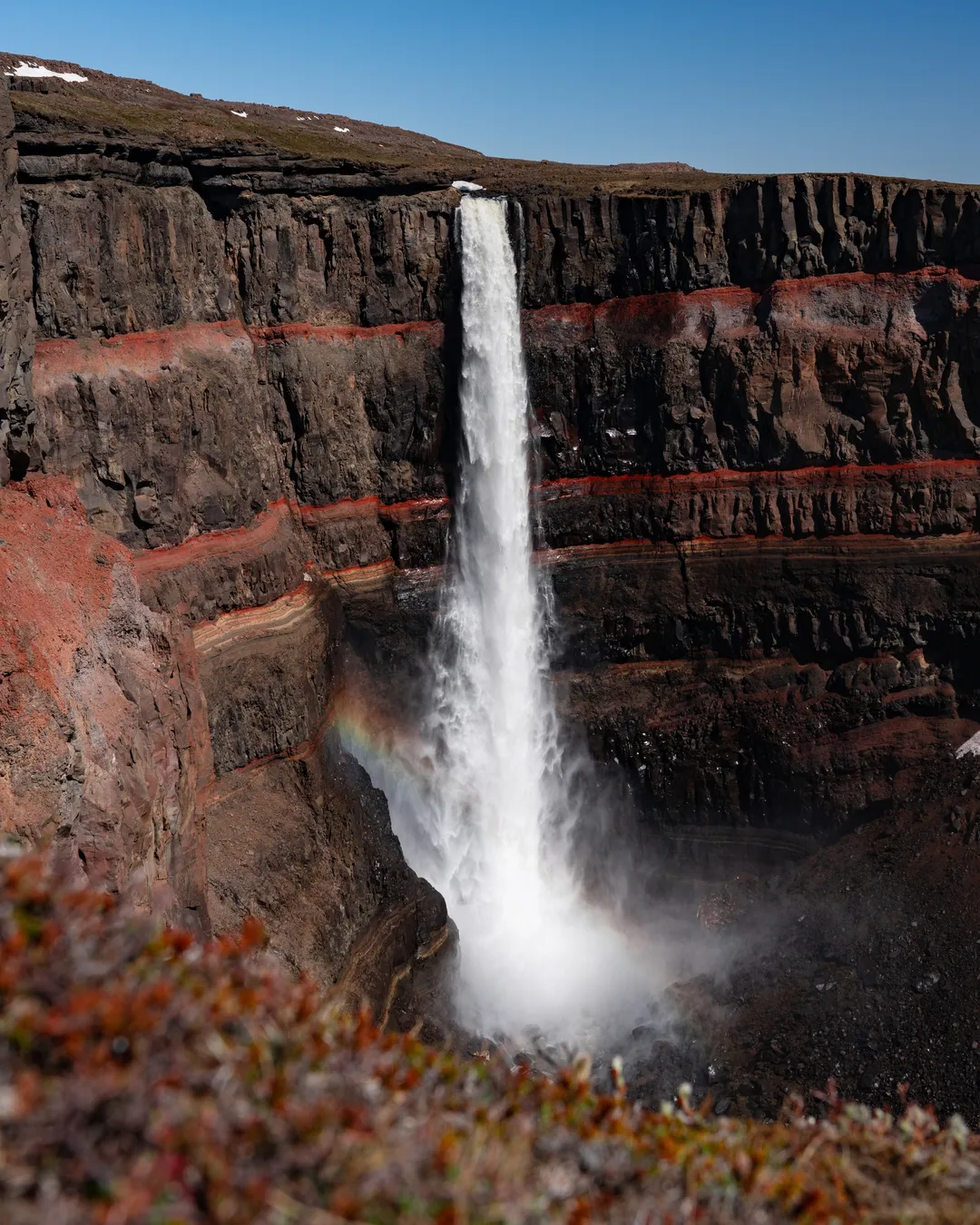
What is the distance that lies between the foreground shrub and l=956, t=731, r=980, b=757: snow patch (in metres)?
25.0

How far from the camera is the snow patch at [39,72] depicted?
37469 millimetres

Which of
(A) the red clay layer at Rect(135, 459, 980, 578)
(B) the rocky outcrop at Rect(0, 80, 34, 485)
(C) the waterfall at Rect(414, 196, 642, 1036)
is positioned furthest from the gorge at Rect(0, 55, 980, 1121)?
(B) the rocky outcrop at Rect(0, 80, 34, 485)

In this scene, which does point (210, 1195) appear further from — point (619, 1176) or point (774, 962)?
point (774, 962)

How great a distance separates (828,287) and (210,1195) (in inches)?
1252

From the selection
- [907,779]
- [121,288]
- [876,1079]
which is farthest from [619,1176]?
[907,779]

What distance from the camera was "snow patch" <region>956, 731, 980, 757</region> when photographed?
31031mm

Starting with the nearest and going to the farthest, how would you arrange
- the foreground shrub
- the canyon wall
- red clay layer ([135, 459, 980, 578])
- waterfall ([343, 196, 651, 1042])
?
the foreground shrub
the canyon wall
red clay layer ([135, 459, 980, 578])
waterfall ([343, 196, 651, 1042])

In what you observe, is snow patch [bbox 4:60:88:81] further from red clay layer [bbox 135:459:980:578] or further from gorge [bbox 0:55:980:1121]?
red clay layer [bbox 135:459:980:578]

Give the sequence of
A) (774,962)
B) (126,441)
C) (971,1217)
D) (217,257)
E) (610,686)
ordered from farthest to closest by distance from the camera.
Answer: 1. (610,686)
2. (217,257)
3. (774,962)
4. (126,441)
5. (971,1217)

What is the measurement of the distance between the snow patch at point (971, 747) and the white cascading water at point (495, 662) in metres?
11.3

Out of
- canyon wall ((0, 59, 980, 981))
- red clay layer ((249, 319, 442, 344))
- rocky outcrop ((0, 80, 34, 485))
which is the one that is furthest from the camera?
red clay layer ((249, 319, 442, 344))

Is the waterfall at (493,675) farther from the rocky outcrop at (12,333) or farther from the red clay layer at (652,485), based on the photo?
the rocky outcrop at (12,333)

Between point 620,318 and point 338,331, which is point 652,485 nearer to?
point 620,318

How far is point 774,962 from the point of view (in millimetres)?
27031
